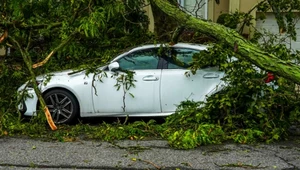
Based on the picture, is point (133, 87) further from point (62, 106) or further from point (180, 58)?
point (62, 106)

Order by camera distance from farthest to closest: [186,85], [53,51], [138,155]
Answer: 1. [53,51]
2. [186,85]
3. [138,155]

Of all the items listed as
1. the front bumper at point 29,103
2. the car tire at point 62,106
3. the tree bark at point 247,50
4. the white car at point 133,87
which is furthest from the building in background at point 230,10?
the tree bark at point 247,50

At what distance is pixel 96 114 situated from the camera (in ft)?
29.6

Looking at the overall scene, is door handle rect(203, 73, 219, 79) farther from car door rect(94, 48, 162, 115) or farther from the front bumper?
the front bumper

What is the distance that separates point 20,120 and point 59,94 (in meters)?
0.83

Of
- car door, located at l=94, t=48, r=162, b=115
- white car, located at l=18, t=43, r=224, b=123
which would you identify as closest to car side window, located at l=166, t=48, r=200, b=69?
white car, located at l=18, t=43, r=224, b=123

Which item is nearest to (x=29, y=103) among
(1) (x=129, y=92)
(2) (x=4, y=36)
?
(2) (x=4, y=36)

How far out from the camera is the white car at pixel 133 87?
28.9 ft

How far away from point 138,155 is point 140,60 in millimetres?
2580

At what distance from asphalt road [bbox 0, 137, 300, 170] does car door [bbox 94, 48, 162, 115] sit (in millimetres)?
1270

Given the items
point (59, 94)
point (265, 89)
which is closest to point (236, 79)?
point (265, 89)

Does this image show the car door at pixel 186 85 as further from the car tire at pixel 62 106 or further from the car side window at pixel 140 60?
the car tire at pixel 62 106

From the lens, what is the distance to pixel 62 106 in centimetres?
905

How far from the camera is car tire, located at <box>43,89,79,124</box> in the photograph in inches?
354
